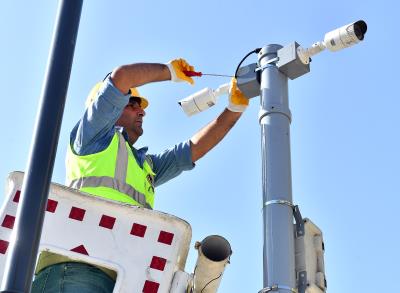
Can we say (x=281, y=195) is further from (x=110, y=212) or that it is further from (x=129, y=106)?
(x=129, y=106)

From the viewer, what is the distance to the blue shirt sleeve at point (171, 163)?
5.49 meters

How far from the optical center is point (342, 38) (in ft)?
13.1

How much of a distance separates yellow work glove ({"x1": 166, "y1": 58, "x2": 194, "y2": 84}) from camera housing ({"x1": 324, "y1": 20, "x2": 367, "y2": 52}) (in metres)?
1.20

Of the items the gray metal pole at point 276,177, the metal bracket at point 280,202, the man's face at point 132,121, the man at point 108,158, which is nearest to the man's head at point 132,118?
the man's face at point 132,121

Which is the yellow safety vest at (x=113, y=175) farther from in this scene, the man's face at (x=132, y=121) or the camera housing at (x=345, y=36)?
the camera housing at (x=345, y=36)

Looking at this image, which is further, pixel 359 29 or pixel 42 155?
pixel 359 29

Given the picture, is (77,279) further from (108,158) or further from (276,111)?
(276,111)

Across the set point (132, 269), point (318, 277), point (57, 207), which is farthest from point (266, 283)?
point (57, 207)

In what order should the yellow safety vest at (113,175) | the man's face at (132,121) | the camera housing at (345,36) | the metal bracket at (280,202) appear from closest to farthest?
1. the metal bracket at (280,202)
2. the camera housing at (345,36)
3. the yellow safety vest at (113,175)
4. the man's face at (132,121)

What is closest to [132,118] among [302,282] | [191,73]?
[191,73]

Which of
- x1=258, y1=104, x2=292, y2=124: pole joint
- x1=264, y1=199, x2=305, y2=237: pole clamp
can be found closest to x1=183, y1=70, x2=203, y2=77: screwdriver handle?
x1=258, y1=104, x2=292, y2=124: pole joint

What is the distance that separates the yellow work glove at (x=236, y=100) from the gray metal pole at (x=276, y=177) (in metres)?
0.72

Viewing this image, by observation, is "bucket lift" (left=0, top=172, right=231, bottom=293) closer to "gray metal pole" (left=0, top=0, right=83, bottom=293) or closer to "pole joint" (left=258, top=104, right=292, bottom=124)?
"pole joint" (left=258, top=104, right=292, bottom=124)

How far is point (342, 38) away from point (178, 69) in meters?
1.30
